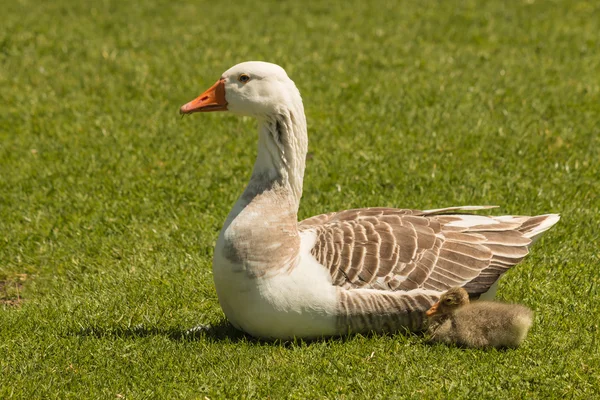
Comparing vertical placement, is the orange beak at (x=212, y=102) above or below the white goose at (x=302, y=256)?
above

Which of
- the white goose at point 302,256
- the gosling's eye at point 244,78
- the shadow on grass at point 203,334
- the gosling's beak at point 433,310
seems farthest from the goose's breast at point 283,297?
the gosling's eye at point 244,78

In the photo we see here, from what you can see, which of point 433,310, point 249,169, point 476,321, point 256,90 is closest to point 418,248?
point 433,310

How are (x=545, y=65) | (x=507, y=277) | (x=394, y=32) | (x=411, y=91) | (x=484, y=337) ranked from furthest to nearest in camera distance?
(x=394, y=32) < (x=545, y=65) < (x=411, y=91) < (x=507, y=277) < (x=484, y=337)

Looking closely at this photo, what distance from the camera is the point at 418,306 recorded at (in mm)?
5848

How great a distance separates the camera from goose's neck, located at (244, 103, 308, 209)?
19.4ft

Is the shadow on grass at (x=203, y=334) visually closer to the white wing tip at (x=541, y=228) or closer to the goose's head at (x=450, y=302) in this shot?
the goose's head at (x=450, y=302)

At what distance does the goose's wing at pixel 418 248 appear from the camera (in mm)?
5812

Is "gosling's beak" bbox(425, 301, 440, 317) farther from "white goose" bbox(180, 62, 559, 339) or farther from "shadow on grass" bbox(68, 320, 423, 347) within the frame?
"shadow on grass" bbox(68, 320, 423, 347)

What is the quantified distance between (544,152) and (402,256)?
14.9 ft

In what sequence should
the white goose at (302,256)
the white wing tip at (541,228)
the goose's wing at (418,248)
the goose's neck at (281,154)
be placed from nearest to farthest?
1. the white goose at (302,256)
2. the goose's wing at (418,248)
3. the goose's neck at (281,154)
4. the white wing tip at (541,228)

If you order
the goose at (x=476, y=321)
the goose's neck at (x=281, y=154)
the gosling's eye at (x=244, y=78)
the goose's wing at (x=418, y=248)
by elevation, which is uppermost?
the gosling's eye at (x=244, y=78)

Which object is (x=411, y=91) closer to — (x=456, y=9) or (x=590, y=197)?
(x=590, y=197)

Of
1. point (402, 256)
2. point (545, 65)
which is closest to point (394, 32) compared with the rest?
point (545, 65)

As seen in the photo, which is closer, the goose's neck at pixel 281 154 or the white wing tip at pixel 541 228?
the goose's neck at pixel 281 154
